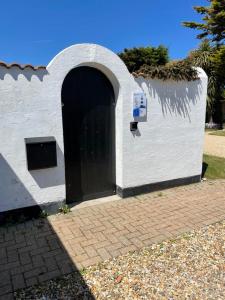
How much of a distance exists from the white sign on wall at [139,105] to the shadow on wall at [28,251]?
2598 mm

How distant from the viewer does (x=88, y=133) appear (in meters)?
A: 4.99

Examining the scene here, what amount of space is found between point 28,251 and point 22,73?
2.81 metres

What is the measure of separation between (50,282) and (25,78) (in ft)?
10.2

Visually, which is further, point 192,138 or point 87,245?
point 192,138

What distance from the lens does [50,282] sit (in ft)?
9.16

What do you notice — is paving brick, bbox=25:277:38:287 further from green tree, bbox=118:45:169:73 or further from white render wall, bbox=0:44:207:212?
green tree, bbox=118:45:169:73

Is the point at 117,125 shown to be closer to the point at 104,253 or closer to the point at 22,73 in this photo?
the point at 22,73

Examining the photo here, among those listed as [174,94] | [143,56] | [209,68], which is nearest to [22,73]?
[174,94]

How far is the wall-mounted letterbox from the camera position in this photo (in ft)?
13.7

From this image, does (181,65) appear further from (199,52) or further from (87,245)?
(199,52)

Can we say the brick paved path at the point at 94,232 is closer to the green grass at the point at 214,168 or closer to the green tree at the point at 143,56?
the green grass at the point at 214,168

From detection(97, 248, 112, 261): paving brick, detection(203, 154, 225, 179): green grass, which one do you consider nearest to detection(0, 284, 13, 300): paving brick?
detection(97, 248, 112, 261): paving brick

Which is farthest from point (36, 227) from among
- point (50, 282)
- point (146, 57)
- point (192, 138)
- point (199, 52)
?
point (146, 57)

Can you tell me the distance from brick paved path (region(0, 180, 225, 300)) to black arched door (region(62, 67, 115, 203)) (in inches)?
20.3
